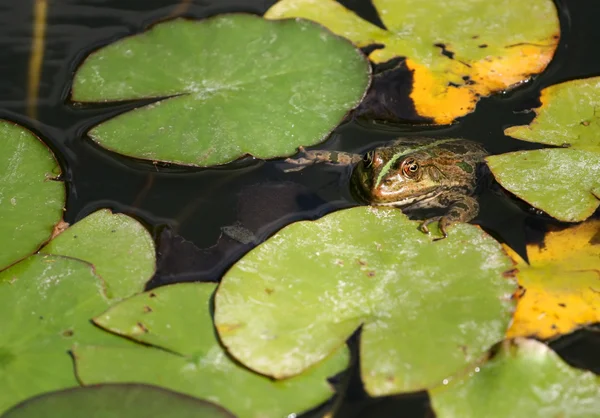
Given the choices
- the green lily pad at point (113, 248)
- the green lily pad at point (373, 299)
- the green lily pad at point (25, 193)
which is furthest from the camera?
the green lily pad at point (25, 193)

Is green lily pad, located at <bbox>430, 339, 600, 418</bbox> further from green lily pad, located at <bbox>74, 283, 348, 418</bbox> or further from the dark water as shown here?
green lily pad, located at <bbox>74, 283, 348, 418</bbox>

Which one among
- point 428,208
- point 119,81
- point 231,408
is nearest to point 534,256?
point 428,208

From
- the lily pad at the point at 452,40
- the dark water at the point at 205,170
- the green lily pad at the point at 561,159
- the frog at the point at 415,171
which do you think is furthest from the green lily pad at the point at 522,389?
the lily pad at the point at 452,40

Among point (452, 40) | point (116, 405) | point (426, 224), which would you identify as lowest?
point (116, 405)

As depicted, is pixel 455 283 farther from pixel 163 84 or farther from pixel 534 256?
pixel 163 84

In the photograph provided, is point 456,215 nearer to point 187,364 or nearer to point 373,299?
point 373,299

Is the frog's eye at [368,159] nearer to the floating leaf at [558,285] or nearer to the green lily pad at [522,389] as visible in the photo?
the floating leaf at [558,285]

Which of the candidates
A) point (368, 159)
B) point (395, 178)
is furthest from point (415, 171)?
point (368, 159)

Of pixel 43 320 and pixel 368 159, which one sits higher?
pixel 368 159
